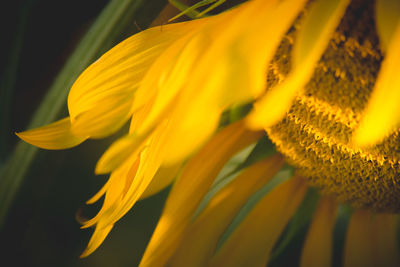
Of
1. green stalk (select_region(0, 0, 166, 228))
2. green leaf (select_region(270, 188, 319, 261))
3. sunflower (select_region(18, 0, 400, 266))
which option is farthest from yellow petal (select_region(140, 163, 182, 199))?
green leaf (select_region(270, 188, 319, 261))

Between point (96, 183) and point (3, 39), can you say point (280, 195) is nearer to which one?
point (96, 183)

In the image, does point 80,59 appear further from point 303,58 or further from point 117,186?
point 303,58

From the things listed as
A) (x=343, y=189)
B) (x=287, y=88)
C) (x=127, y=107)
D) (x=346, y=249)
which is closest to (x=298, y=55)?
(x=287, y=88)

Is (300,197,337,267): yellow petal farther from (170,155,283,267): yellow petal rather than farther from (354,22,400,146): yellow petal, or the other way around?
(354,22,400,146): yellow petal

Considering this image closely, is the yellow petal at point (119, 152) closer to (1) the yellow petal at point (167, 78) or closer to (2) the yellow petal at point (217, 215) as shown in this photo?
(1) the yellow petal at point (167, 78)

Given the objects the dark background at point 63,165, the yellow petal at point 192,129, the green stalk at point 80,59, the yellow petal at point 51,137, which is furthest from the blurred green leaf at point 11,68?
the yellow petal at point 192,129

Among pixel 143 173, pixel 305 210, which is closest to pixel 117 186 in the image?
pixel 143 173
